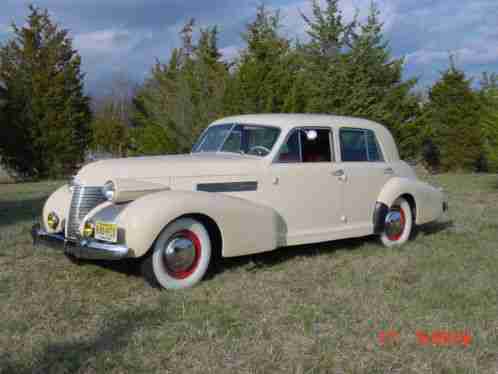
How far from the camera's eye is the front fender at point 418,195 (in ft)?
23.1

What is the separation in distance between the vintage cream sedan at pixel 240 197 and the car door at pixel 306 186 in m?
0.01

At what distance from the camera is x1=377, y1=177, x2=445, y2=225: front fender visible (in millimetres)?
7039

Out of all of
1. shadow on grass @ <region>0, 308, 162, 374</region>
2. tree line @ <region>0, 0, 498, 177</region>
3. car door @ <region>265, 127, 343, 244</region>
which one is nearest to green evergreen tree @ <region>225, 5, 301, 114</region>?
tree line @ <region>0, 0, 498, 177</region>

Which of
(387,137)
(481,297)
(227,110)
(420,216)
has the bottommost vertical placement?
(481,297)

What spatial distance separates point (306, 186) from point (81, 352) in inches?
132

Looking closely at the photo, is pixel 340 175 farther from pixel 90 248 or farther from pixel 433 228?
pixel 90 248

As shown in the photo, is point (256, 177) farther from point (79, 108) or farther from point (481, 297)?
point (79, 108)

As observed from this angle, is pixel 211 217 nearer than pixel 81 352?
No

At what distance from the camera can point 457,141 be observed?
72.6 feet

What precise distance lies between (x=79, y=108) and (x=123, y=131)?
8.79 metres

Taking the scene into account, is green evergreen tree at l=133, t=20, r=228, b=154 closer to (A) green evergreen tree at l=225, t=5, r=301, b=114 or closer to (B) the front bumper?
(A) green evergreen tree at l=225, t=5, r=301, b=114

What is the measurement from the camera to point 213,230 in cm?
533

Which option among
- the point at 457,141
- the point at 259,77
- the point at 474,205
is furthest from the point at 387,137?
the point at 457,141

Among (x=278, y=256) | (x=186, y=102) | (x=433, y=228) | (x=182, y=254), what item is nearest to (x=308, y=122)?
(x=278, y=256)
